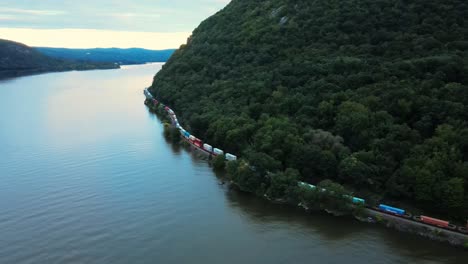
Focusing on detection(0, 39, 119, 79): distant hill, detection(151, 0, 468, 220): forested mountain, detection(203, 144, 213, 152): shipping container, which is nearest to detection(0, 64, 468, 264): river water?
detection(203, 144, 213, 152): shipping container

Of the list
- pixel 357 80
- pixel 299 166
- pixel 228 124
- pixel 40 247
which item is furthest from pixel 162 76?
pixel 40 247

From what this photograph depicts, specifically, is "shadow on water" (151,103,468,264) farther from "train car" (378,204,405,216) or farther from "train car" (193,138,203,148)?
"train car" (193,138,203,148)

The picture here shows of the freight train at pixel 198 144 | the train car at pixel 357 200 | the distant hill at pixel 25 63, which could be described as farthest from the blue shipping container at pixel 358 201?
the distant hill at pixel 25 63

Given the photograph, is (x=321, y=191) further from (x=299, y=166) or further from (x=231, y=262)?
(x=231, y=262)

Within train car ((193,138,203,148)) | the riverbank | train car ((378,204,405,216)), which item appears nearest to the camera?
the riverbank

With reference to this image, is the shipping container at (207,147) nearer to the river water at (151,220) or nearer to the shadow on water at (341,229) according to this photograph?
the river water at (151,220)

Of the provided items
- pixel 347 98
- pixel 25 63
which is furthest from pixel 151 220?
pixel 25 63

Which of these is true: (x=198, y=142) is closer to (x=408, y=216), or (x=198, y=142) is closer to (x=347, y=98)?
(x=347, y=98)
